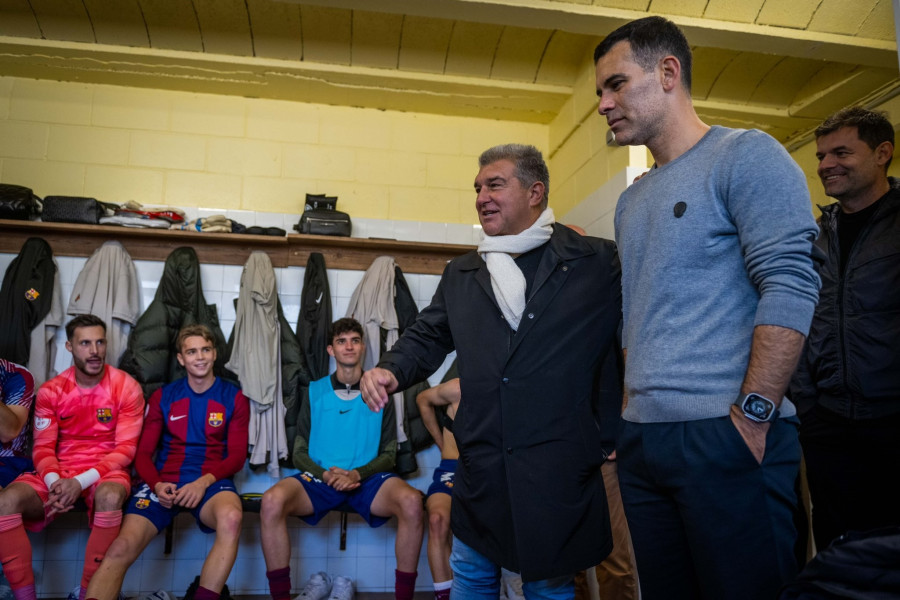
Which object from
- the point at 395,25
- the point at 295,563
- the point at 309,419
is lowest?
the point at 295,563

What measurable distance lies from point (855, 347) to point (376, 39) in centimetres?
303

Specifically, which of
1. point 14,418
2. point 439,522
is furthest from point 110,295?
point 439,522

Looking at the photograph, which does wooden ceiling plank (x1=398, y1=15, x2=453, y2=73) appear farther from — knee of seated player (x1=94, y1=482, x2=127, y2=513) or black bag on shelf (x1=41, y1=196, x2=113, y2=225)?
knee of seated player (x1=94, y1=482, x2=127, y2=513)

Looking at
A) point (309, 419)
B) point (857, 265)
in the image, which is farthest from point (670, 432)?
point (309, 419)

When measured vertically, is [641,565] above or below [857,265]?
below

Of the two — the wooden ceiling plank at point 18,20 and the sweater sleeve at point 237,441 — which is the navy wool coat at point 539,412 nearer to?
the sweater sleeve at point 237,441

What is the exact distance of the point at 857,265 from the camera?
7.15 ft

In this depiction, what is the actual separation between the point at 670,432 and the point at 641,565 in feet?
0.97

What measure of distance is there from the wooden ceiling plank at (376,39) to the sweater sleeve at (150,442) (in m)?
2.25

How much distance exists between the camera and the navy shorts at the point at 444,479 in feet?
11.6

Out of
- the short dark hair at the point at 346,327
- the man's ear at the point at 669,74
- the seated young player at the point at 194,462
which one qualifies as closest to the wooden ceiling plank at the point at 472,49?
the short dark hair at the point at 346,327

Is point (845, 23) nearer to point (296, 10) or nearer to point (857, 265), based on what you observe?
point (857, 265)

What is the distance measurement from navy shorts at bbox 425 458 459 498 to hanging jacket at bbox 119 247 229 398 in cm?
132

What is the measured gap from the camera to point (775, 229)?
3.87ft
